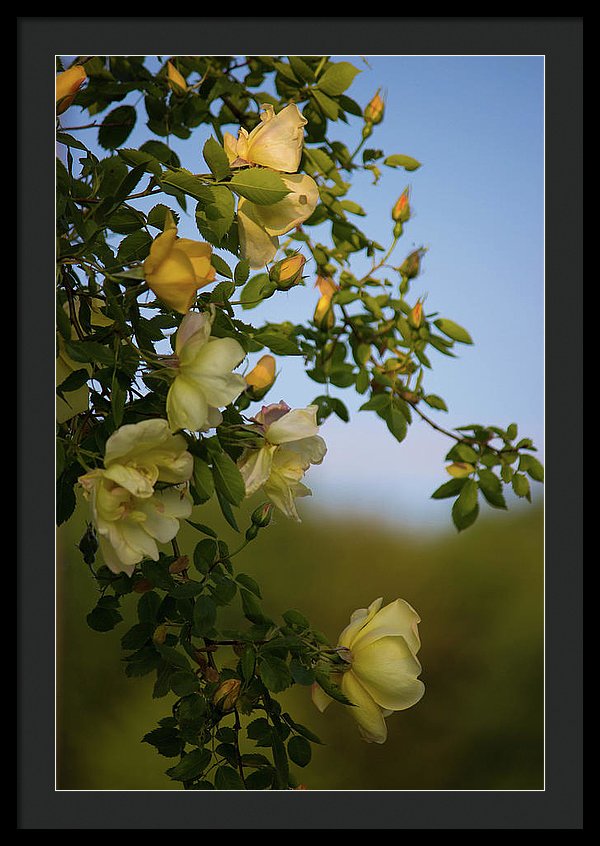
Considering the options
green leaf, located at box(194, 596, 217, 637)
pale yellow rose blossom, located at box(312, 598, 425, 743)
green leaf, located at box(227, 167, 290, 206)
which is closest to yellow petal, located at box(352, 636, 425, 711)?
pale yellow rose blossom, located at box(312, 598, 425, 743)

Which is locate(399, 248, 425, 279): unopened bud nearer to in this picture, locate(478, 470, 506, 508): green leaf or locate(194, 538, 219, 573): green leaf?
locate(478, 470, 506, 508): green leaf

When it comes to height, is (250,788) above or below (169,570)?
below

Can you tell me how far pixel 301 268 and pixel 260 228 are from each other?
0.04 metres

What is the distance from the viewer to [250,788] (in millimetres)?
662

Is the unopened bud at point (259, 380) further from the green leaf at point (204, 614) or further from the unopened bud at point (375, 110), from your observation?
the unopened bud at point (375, 110)

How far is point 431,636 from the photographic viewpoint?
1057mm

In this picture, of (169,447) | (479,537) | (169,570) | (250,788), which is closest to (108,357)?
(169,447)

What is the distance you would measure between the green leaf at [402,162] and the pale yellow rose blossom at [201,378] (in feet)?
→ 1.92

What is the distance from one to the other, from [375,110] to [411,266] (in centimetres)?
19

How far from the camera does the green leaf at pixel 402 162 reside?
3.29 ft

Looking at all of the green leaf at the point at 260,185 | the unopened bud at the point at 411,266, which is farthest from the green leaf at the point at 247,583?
the unopened bud at the point at 411,266
